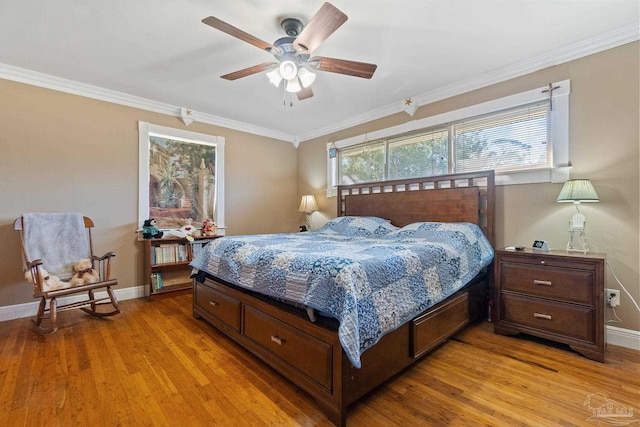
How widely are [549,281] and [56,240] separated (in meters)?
4.51

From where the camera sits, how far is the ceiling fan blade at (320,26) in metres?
1.61

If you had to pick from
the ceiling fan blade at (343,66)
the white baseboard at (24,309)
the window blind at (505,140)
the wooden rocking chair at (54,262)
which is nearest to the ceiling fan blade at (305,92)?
Answer: the ceiling fan blade at (343,66)

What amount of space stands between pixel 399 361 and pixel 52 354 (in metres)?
2.52

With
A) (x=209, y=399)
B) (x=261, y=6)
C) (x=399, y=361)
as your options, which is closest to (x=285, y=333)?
(x=209, y=399)

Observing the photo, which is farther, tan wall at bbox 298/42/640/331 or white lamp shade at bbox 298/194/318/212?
white lamp shade at bbox 298/194/318/212

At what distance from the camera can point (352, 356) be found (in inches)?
51.7

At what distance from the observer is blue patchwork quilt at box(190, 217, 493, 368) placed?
4.74 ft

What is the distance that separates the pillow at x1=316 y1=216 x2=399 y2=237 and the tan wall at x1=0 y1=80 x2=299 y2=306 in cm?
234

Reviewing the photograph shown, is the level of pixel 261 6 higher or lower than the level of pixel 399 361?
higher

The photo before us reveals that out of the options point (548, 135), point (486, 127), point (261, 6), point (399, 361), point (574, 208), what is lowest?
point (399, 361)

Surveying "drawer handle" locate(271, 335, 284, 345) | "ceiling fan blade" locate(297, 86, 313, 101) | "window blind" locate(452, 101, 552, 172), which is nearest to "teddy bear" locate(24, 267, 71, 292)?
"drawer handle" locate(271, 335, 284, 345)

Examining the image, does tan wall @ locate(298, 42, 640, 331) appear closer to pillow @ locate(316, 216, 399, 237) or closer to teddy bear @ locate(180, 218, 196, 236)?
pillow @ locate(316, 216, 399, 237)

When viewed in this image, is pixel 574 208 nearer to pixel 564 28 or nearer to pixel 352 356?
pixel 564 28

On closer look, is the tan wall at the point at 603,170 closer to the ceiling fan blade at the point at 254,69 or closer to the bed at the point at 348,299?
the bed at the point at 348,299
